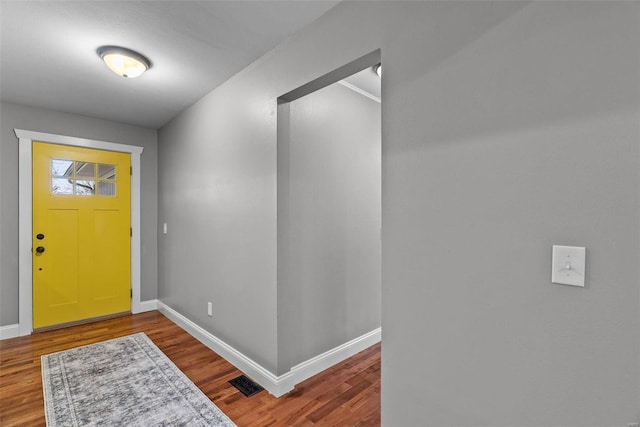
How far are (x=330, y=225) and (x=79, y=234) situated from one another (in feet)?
10.1

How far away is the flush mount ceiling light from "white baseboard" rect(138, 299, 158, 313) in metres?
2.98

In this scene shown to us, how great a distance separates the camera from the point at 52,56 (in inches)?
89.4

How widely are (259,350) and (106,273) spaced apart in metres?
2.65

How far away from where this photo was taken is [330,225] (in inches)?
104

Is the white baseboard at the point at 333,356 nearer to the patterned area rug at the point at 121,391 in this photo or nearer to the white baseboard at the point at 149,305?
the patterned area rug at the point at 121,391

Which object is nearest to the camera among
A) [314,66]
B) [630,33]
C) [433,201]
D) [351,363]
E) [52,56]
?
[630,33]

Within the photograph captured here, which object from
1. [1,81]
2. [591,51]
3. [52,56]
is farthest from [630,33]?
[1,81]

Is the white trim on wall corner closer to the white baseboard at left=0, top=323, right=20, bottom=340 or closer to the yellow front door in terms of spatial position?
the yellow front door

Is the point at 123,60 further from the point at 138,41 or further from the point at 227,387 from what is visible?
the point at 227,387

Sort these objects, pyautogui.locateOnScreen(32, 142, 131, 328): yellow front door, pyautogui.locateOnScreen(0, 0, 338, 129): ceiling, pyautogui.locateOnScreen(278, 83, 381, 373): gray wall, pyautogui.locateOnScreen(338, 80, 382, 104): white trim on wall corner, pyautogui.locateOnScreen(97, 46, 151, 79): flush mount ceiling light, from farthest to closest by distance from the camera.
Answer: pyautogui.locateOnScreen(32, 142, 131, 328): yellow front door → pyautogui.locateOnScreen(338, 80, 382, 104): white trim on wall corner → pyautogui.locateOnScreen(278, 83, 381, 373): gray wall → pyautogui.locateOnScreen(97, 46, 151, 79): flush mount ceiling light → pyautogui.locateOnScreen(0, 0, 338, 129): ceiling

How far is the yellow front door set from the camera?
3395mm

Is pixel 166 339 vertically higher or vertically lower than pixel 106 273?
lower

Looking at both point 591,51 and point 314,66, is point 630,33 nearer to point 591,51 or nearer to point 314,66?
point 591,51

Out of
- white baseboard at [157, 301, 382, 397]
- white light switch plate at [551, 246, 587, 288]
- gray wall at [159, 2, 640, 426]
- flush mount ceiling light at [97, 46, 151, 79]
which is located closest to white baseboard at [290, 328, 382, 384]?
white baseboard at [157, 301, 382, 397]
